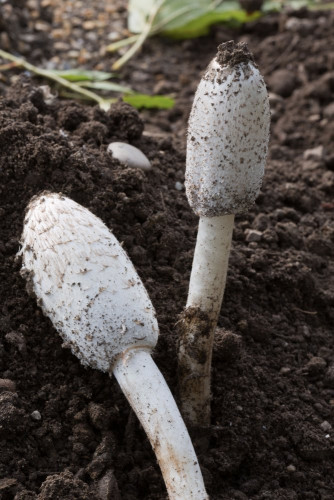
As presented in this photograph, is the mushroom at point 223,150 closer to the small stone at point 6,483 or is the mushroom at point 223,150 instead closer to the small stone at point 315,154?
the small stone at point 6,483

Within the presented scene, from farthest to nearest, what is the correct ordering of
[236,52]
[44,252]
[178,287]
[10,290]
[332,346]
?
[332,346] < [178,287] < [10,290] < [44,252] < [236,52]

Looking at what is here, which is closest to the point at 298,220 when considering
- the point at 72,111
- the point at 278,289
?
the point at 278,289

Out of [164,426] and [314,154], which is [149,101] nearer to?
[314,154]

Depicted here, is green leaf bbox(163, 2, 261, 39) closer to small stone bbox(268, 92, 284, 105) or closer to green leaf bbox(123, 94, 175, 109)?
small stone bbox(268, 92, 284, 105)

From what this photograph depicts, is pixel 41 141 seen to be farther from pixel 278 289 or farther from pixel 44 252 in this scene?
pixel 278 289

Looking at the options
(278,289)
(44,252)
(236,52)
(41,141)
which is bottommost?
(278,289)

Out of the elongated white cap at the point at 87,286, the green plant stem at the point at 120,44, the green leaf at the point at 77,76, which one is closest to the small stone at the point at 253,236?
the elongated white cap at the point at 87,286

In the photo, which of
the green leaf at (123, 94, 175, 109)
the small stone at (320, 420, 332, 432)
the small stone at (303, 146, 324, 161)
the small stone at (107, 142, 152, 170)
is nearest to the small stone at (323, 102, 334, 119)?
the small stone at (303, 146, 324, 161)
